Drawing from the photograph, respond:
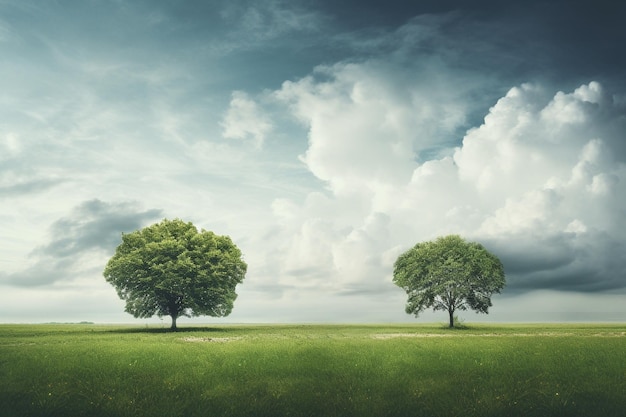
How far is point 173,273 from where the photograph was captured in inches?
2530

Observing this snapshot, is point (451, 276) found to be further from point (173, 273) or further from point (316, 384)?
point (316, 384)

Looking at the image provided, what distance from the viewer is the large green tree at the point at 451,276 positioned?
74500 mm

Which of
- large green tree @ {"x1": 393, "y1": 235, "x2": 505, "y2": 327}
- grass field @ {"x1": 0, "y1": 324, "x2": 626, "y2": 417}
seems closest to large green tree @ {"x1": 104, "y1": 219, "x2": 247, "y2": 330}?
large green tree @ {"x1": 393, "y1": 235, "x2": 505, "y2": 327}

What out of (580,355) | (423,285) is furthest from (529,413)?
(423,285)

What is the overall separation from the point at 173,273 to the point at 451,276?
4307 cm

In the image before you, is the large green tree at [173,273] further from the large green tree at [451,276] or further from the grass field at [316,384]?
the grass field at [316,384]

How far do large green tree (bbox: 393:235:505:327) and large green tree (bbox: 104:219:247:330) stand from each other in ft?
95.8

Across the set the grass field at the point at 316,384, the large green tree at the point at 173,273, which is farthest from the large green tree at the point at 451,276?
the grass field at the point at 316,384

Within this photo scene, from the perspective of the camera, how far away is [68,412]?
52.4 ft

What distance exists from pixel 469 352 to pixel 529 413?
449 inches

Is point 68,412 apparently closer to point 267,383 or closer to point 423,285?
point 267,383

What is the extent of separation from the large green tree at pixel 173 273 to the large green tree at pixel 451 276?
2920cm

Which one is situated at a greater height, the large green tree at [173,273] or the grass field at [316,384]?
the large green tree at [173,273]

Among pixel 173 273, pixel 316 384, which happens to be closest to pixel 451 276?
pixel 173 273
